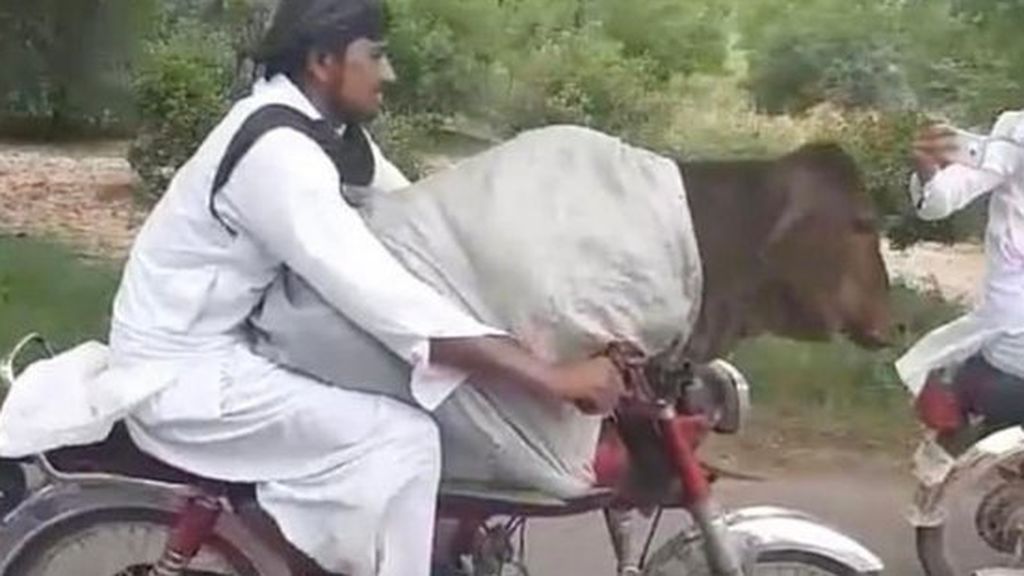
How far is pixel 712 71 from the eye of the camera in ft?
38.5

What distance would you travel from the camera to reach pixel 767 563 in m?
4.13

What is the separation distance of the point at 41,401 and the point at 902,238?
6.12m

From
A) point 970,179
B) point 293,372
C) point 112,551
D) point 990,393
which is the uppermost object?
point 293,372

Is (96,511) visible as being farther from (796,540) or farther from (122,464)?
(796,540)

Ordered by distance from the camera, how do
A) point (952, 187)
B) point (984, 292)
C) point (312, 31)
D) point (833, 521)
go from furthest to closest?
point (833, 521), point (984, 292), point (952, 187), point (312, 31)

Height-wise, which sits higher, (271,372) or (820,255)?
(820,255)

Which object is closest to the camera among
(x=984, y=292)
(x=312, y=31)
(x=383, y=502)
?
(x=383, y=502)

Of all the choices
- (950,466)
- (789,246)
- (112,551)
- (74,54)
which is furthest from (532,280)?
(74,54)

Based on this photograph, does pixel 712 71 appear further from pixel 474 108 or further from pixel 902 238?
pixel 902 238

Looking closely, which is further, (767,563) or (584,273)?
(767,563)

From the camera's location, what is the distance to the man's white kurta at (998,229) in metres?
5.31

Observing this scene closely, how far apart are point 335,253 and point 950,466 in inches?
88.3

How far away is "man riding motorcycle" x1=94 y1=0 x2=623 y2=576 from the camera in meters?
3.75

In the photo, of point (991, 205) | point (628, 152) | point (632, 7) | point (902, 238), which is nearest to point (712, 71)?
point (632, 7)
